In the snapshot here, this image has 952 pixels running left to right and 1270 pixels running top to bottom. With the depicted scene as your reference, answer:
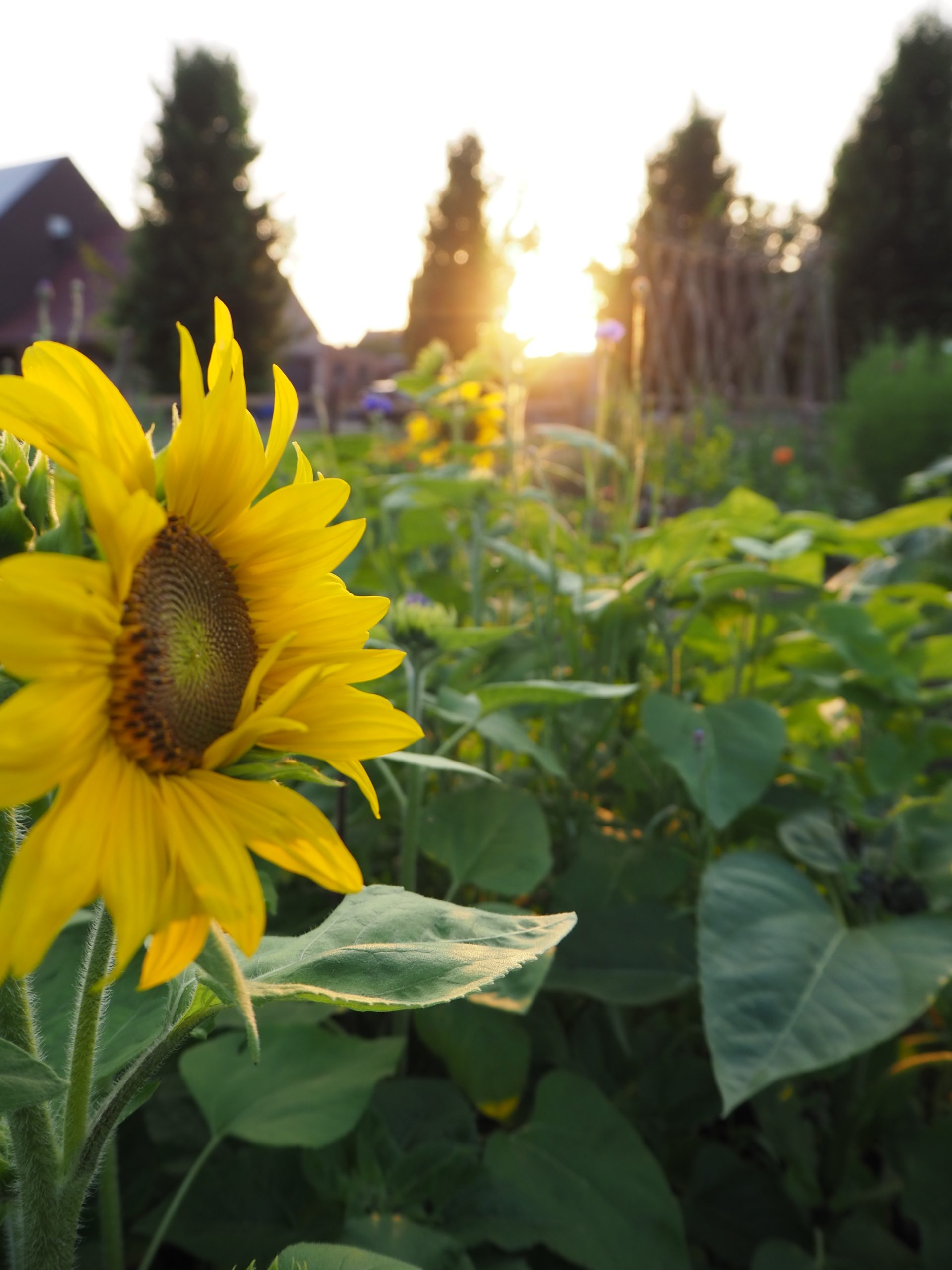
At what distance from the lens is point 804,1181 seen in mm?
1094

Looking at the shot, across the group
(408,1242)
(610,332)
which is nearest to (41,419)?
(408,1242)

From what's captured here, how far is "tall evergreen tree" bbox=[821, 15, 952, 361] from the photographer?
14305mm

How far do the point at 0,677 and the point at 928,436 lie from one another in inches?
307

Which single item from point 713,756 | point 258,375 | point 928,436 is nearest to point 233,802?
point 713,756

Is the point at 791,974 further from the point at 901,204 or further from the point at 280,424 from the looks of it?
the point at 901,204

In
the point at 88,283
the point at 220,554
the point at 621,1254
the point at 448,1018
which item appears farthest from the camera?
the point at 88,283

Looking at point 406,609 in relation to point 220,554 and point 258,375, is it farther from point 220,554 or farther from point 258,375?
point 258,375

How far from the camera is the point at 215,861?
398mm

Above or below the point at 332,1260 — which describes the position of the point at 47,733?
above

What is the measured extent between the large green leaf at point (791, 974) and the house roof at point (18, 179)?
19.5m

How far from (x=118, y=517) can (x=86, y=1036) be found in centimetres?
28

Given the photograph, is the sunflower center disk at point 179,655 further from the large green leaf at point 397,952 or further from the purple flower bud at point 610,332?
the purple flower bud at point 610,332

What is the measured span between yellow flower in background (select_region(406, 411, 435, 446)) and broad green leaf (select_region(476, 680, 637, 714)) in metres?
2.05

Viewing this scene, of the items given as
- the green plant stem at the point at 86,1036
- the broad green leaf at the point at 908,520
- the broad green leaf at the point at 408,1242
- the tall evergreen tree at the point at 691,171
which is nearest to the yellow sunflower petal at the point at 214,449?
the green plant stem at the point at 86,1036
